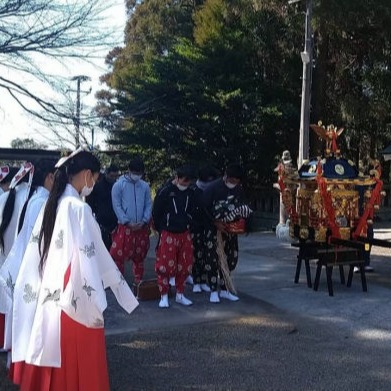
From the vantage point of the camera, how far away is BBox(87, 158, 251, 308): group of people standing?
6652 millimetres

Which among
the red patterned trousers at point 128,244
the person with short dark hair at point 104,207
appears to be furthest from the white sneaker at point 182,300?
the person with short dark hair at point 104,207

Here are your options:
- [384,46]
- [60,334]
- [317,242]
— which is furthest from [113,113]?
[384,46]

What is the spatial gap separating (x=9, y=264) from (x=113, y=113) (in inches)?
206

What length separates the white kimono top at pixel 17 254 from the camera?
4289 millimetres

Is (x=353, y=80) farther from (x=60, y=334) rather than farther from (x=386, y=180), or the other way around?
(x=60, y=334)

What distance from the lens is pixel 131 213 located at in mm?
7285

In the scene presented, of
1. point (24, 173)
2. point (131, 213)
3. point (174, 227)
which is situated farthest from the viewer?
point (131, 213)

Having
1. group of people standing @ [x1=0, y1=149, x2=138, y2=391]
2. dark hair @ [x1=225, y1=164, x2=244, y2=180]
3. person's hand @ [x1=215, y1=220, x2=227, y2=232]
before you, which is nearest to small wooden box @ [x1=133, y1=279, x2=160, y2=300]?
person's hand @ [x1=215, y1=220, x2=227, y2=232]

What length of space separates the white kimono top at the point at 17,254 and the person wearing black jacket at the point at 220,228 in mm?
2715

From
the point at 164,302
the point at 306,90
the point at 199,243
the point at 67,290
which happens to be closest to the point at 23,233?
the point at 67,290

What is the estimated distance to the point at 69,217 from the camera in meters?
3.27

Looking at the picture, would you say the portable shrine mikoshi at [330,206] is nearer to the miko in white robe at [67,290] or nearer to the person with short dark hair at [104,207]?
the person with short dark hair at [104,207]

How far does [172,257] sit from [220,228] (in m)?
0.68

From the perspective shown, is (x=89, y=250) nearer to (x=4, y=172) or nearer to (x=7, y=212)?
(x=7, y=212)
